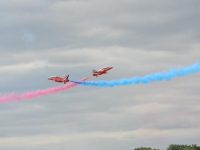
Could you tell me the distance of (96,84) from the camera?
195000mm

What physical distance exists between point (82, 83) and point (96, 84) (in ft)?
14.4

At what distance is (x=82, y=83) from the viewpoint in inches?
7731

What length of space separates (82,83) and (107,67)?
9040 mm

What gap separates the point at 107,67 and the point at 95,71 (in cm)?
403

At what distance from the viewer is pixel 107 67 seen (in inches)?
7805

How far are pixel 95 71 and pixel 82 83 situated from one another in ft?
17.3

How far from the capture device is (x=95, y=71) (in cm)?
19688

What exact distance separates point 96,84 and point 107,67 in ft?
22.4

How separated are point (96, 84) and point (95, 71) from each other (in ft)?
14.1
